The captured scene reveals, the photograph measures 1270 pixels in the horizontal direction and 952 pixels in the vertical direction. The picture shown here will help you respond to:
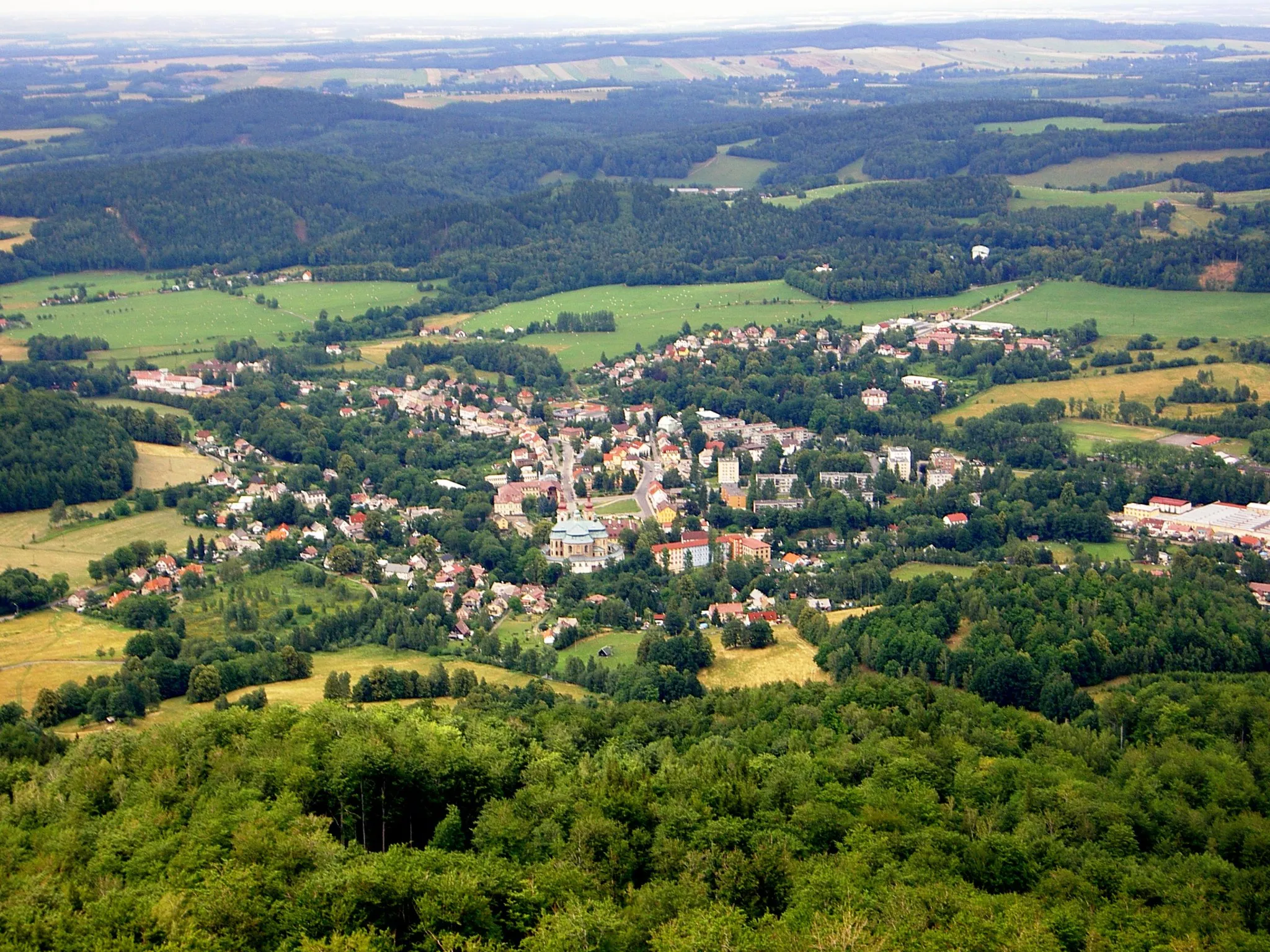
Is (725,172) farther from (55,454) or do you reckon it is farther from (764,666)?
(764,666)

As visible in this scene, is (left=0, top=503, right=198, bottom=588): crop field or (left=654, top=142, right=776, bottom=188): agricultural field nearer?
(left=0, top=503, right=198, bottom=588): crop field

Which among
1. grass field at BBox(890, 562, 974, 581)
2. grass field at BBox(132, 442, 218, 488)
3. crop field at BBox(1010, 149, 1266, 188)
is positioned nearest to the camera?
grass field at BBox(890, 562, 974, 581)

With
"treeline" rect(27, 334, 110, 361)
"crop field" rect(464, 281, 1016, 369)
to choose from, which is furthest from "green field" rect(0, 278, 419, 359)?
"crop field" rect(464, 281, 1016, 369)

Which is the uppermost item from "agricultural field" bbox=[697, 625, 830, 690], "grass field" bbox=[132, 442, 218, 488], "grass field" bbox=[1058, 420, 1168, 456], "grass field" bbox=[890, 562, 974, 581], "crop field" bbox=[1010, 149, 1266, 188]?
"crop field" bbox=[1010, 149, 1266, 188]

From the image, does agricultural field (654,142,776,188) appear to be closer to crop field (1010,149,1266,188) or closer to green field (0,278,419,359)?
crop field (1010,149,1266,188)

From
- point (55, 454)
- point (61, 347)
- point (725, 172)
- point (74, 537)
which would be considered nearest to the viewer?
point (74, 537)

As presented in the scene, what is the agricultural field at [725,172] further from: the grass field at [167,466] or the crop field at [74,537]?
the crop field at [74,537]

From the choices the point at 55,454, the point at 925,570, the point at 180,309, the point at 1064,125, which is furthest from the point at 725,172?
the point at 925,570
